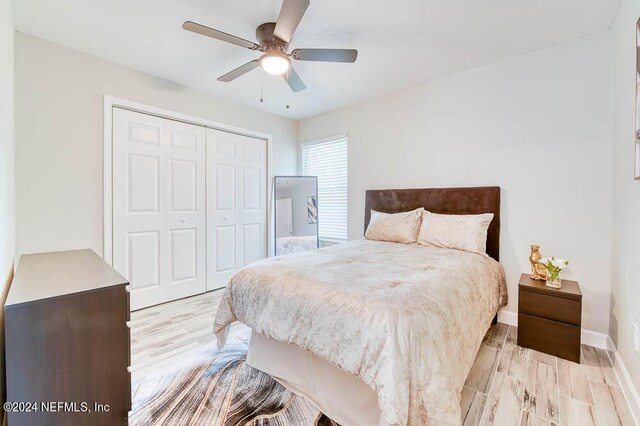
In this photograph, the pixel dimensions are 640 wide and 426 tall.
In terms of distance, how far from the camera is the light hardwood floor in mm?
1514

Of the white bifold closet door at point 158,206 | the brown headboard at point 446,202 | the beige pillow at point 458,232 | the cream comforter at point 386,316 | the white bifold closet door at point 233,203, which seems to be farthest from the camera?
the white bifold closet door at point 233,203

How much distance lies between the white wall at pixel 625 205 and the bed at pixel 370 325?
74 centimetres

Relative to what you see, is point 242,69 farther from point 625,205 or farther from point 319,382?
point 625,205

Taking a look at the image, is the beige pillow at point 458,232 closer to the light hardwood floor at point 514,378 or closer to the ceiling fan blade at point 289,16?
the light hardwood floor at point 514,378

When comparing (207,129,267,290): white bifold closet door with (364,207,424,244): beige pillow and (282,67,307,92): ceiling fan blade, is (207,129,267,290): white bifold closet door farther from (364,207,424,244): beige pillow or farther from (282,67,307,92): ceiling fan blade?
(364,207,424,244): beige pillow

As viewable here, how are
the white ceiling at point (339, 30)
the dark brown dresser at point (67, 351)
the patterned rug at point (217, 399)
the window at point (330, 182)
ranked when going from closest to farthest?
the dark brown dresser at point (67, 351) → the patterned rug at point (217, 399) → the white ceiling at point (339, 30) → the window at point (330, 182)

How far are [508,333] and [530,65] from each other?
2461 mm

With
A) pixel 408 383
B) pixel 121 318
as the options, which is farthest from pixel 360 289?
pixel 121 318

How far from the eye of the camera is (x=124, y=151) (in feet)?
9.49

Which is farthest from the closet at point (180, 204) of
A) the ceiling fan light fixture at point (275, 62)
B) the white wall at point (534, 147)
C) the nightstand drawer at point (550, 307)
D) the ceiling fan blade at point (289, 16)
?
the nightstand drawer at point (550, 307)

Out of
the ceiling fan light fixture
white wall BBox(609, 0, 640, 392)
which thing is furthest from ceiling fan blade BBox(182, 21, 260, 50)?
white wall BBox(609, 0, 640, 392)

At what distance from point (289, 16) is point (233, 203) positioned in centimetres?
263

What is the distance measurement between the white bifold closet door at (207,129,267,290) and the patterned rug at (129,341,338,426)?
181cm

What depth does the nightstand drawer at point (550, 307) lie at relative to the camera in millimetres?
2010
